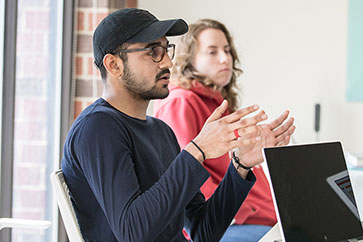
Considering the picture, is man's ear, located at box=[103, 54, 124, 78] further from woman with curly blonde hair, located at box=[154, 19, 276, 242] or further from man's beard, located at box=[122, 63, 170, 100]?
woman with curly blonde hair, located at box=[154, 19, 276, 242]

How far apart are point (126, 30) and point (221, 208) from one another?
58 cm

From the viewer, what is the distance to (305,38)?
393 centimetres

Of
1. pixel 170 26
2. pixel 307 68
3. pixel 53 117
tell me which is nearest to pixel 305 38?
pixel 307 68

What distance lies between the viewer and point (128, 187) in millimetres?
1181

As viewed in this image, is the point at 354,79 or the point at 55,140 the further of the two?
the point at 354,79

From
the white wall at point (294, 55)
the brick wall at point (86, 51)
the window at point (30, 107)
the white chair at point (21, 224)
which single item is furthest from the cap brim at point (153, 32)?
the white wall at point (294, 55)

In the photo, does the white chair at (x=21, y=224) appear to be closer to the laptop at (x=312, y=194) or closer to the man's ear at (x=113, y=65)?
the man's ear at (x=113, y=65)

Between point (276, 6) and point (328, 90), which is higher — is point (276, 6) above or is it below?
above

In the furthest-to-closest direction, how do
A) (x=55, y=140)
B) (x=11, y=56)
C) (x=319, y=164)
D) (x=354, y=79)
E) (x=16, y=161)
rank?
(x=354, y=79) → (x=55, y=140) → (x=16, y=161) → (x=11, y=56) → (x=319, y=164)

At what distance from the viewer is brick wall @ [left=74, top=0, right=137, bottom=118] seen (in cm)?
262

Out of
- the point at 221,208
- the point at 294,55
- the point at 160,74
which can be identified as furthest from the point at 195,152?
the point at 294,55

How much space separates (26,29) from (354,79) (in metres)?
2.57

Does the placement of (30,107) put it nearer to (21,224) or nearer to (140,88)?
(21,224)

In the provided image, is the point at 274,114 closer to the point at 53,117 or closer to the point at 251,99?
the point at 251,99
